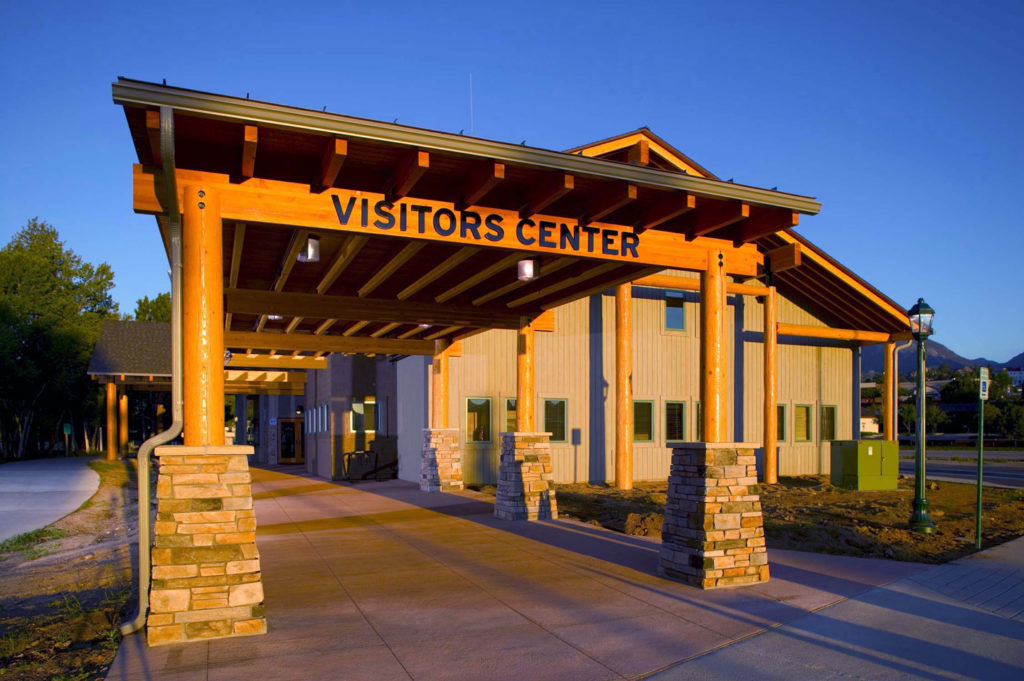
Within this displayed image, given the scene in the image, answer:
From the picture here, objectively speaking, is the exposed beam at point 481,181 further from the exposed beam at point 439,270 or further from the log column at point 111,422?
the log column at point 111,422

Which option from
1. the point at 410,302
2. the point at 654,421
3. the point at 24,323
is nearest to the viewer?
the point at 410,302

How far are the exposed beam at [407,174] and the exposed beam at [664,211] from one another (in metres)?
2.84

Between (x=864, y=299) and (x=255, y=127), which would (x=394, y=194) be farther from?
(x=864, y=299)

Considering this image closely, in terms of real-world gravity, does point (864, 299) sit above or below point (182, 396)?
above

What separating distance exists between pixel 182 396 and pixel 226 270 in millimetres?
4413

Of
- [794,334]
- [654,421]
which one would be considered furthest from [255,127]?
[794,334]

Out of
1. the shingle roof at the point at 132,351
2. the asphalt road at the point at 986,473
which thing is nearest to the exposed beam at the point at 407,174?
the asphalt road at the point at 986,473

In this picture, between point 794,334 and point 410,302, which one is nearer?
point 410,302

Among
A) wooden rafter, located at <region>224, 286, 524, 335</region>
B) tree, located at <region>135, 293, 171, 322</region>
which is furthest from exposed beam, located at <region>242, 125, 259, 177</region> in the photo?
tree, located at <region>135, 293, 171, 322</region>

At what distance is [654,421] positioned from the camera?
21844 mm

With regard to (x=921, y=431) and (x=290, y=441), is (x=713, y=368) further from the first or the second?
(x=290, y=441)

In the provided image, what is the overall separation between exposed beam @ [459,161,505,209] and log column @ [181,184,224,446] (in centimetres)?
243

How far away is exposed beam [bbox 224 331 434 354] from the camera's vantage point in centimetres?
1580

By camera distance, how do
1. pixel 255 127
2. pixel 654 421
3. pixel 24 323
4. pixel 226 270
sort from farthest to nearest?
1. pixel 24 323
2. pixel 654 421
3. pixel 226 270
4. pixel 255 127
